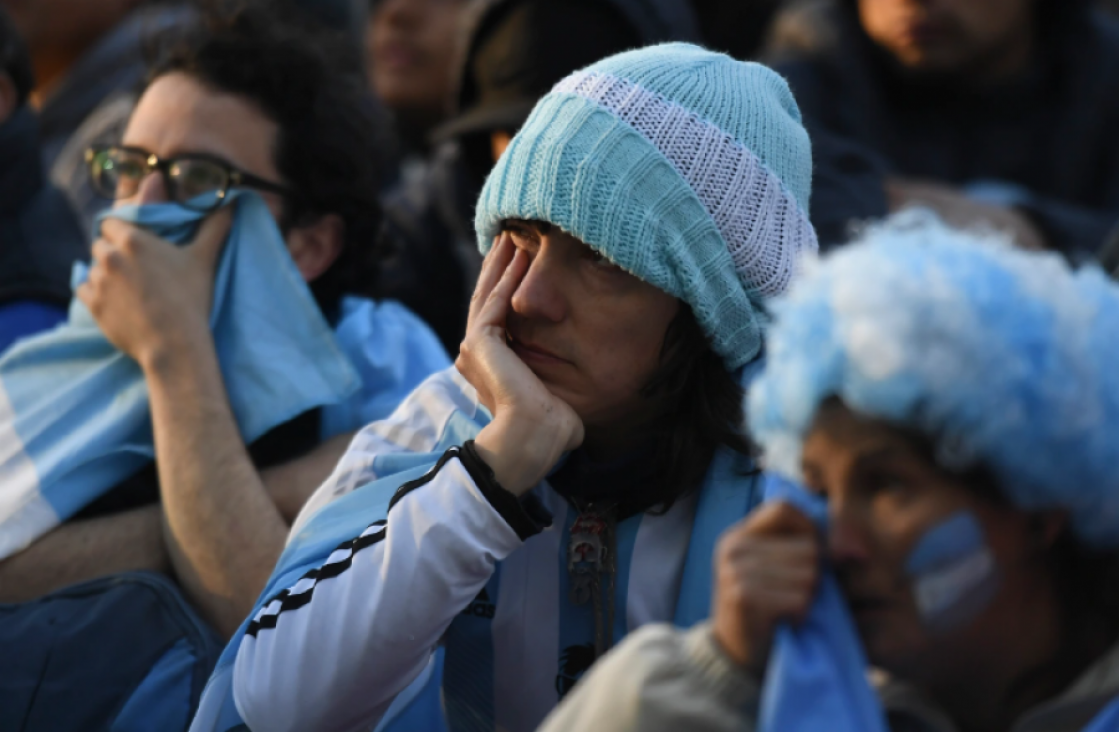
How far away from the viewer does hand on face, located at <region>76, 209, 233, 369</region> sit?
2.99 meters

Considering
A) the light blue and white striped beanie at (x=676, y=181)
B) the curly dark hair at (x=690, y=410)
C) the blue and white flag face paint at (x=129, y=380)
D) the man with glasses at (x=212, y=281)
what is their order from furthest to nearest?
the blue and white flag face paint at (x=129, y=380), the man with glasses at (x=212, y=281), the curly dark hair at (x=690, y=410), the light blue and white striped beanie at (x=676, y=181)

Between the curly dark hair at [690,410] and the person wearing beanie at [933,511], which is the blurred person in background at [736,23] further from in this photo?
the person wearing beanie at [933,511]

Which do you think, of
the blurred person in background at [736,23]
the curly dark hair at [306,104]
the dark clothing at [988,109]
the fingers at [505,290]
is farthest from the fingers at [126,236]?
the blurred person in background at [736,23]

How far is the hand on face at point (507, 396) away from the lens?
2.12 meters

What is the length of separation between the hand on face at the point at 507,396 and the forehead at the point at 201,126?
106 cm

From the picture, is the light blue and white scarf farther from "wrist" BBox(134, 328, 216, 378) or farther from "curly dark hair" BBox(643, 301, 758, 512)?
"curly dark hair" BBox(643, 301, 758, 512)

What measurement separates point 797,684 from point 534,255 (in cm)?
102

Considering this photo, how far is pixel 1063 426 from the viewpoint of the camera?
144cm

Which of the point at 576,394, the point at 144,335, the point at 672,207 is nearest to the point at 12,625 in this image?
the point at 144,335

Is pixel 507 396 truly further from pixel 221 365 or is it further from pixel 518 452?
pixel 221 365

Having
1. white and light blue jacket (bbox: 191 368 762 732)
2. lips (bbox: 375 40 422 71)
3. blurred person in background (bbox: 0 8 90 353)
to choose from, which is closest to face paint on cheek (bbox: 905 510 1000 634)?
white and light blue jacket (bbox: 191 368 762 732)

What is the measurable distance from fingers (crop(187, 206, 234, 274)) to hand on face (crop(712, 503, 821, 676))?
1880 millimetres

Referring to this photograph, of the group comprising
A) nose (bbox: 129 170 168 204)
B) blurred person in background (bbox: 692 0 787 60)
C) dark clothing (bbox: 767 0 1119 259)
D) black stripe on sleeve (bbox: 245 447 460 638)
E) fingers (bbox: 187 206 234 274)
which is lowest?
dark clothing (bbox: 767 0 1119 259)

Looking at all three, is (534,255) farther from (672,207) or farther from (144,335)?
(144,335)
